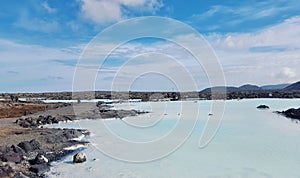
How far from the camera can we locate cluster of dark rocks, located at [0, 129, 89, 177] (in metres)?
10.7

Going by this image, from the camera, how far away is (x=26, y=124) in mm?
23609

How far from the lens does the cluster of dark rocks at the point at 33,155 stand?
1072 cm

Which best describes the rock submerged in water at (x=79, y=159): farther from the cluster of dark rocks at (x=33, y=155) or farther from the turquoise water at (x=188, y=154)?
the cluster of dark rocks at (x=33, y=155)

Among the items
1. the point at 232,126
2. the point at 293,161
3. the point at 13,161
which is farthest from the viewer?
the point at 232,126

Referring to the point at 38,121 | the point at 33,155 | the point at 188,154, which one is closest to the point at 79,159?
the point at 33,155

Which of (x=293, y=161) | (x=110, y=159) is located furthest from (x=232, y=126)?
(x=110, y=159)

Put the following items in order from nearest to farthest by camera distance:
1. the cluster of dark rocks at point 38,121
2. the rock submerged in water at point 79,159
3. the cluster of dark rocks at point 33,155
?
the cluster of dark rocks at point 33,155 → the rock submerged in water at point 79,159 → the cluster of dark rocks at point 38,121

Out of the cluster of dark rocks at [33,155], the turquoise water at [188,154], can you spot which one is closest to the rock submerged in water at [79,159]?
the turquoise water at [188,154]

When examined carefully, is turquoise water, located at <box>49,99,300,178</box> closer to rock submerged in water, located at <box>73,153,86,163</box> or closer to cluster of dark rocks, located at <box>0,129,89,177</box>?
rock submerged in water, located at <box>73,153,86,163</box>

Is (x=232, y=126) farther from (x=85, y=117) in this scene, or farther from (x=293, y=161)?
(x=85, y=117)

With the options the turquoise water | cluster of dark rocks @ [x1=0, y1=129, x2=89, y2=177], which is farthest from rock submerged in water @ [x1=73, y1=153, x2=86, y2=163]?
cluster of dark rocks @ [x1=0, y1=129, x2=89, y2=177]

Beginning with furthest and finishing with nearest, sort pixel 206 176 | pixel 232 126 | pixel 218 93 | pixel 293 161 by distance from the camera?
pixel 218 93
pixel 232 126
pixel 293 161
pixel 206 176

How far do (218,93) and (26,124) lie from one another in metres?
59.4

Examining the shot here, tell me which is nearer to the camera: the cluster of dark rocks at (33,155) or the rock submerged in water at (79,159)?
the cluster of dark rocks at (33,155)
